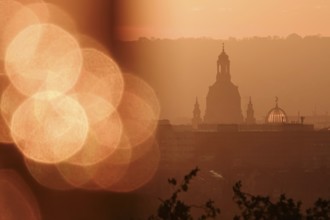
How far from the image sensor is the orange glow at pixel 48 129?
14.6 meters

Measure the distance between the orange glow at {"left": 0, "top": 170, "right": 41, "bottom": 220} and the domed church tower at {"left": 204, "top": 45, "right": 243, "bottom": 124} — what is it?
113427 mm

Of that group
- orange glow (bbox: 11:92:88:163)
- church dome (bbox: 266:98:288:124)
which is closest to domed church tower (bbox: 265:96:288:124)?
church dome (bbox: 266:98:288:124)

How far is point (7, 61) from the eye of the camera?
19516mm

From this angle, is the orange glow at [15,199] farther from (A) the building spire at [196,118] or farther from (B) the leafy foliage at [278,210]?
(A) the building spire at [196,118]

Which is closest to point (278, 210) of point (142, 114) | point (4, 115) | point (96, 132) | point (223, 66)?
point (4, 115)

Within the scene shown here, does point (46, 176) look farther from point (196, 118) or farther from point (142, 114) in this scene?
point (196, 118)

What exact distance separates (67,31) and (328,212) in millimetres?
11940

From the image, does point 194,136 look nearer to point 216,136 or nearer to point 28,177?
point 216,136

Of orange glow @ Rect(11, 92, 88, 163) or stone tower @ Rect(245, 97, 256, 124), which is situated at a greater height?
stone tower @ Rect(245, 97, 256, 124)

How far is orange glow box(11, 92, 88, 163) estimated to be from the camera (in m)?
14.6

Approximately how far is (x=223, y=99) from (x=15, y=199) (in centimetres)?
11967

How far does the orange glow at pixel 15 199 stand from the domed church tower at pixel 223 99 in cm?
11343

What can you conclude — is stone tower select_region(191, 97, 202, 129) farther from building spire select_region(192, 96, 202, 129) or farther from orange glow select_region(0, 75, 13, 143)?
orange glow select_region(0, 75, 13, 143)

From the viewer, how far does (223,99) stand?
13112 cm
